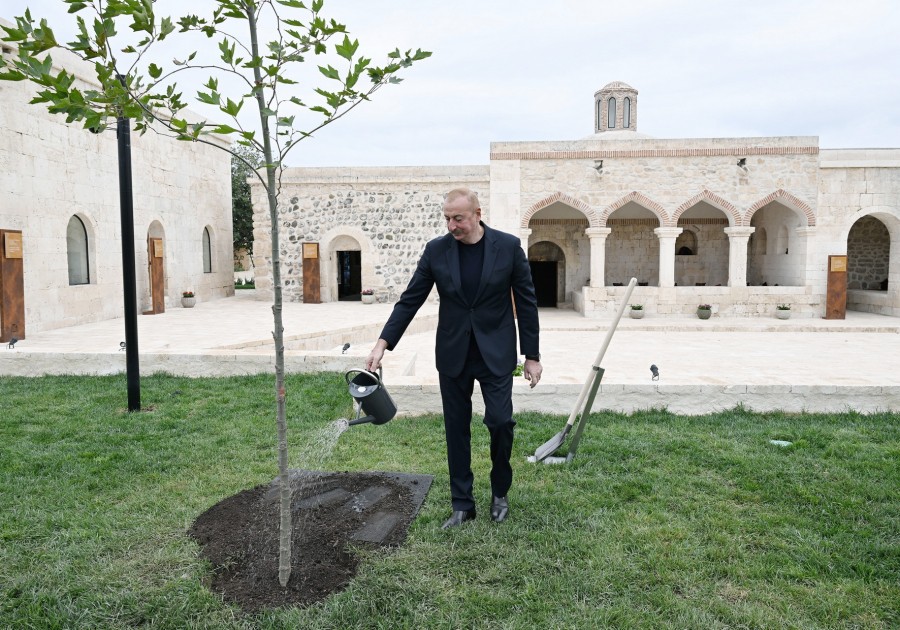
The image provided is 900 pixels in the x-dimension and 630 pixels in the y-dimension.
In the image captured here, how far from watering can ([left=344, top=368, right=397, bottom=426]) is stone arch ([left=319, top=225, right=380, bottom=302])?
14.4 m

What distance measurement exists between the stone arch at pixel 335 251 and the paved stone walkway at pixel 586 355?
1.98m

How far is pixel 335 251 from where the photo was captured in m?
18.1

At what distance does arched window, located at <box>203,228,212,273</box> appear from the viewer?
59.1 feet

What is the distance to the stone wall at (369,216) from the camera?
1720cm

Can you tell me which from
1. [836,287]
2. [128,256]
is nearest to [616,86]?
[836,287]

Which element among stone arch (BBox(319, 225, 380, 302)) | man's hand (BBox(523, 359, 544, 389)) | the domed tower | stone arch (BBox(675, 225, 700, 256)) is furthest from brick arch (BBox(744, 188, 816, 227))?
man's hand (BBox(523, 359, 544, 389))

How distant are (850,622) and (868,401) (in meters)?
3.83

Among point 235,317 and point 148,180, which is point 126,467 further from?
point 148,180

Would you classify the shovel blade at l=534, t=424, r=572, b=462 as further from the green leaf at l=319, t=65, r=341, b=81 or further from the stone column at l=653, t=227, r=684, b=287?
the stone column at l=653, t=227, r=684, b=287

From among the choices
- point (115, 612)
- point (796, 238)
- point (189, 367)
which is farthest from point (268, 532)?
point (796, 238)

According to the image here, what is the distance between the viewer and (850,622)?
2369 mm

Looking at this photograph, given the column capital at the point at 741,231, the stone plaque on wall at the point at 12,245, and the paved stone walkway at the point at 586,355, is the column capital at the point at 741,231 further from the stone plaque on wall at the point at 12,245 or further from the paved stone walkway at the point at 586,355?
the stone plaque on wall at the point at 12,245

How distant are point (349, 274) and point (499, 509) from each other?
1888 cm

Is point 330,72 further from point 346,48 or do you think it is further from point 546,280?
point 546,280
